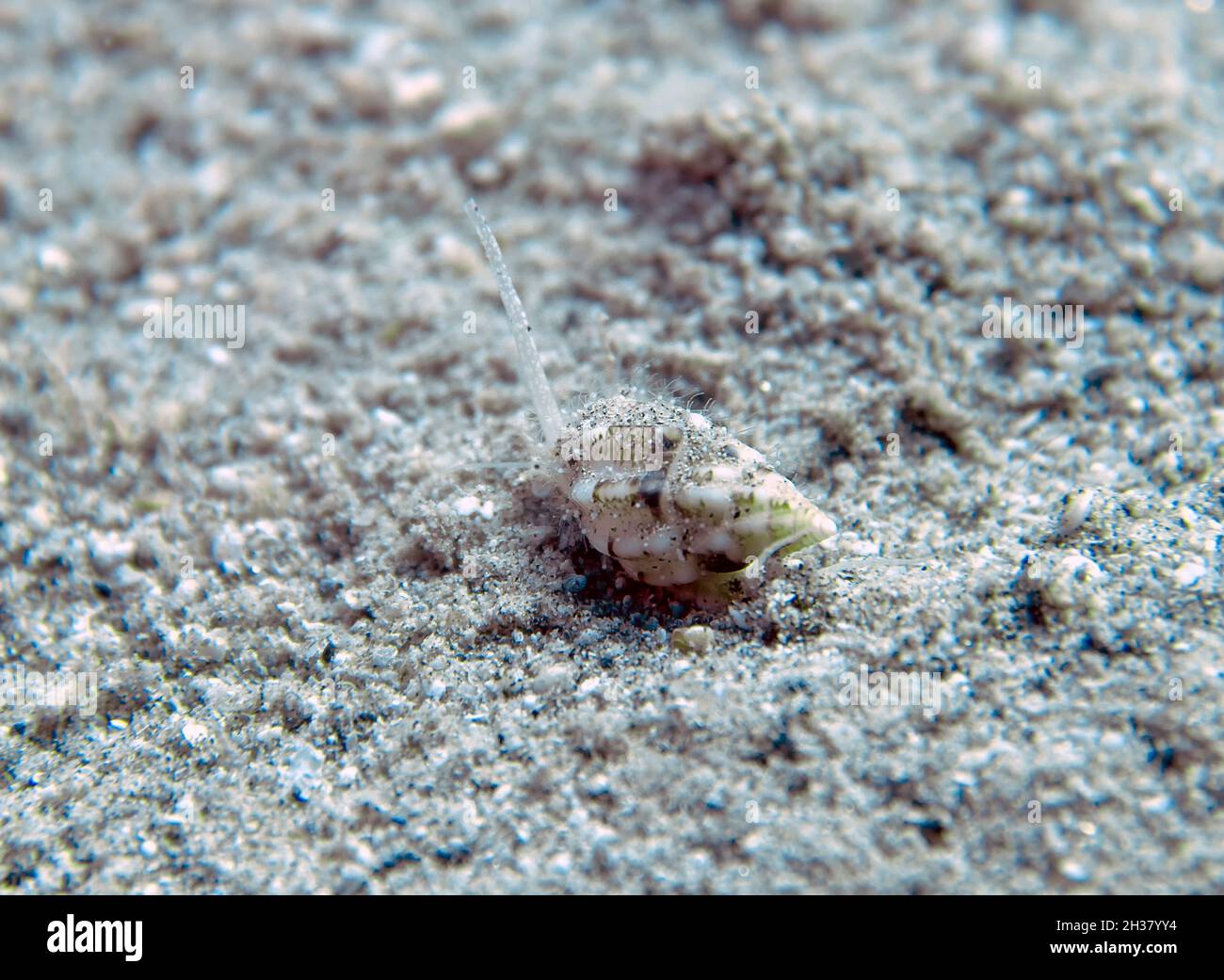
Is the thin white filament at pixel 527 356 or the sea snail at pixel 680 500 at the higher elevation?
the thin white filament at pixel 527 356

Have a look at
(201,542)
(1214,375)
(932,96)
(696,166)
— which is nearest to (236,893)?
(201,542)

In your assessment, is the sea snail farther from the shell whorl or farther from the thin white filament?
the thin white filament

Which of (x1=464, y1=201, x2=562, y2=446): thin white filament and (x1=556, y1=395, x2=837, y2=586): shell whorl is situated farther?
(x1=464, y1=201, x2=562, y2=446): thin white filament

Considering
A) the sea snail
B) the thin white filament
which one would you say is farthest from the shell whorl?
the thin white filament

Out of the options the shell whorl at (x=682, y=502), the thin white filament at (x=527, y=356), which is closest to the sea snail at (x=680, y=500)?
the shell whorl at (x=682, y=502)

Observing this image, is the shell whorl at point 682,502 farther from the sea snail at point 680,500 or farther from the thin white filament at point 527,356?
the thin white filament at point 527,356

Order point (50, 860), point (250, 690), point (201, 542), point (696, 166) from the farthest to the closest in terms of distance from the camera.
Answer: point (696, 166) → point (201, 542) → point (250, 690) → point (50, 860)

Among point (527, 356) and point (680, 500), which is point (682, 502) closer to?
point (680, 500)

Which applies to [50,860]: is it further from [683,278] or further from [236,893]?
[683,278]

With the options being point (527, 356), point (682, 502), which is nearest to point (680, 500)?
point (682, 502)
